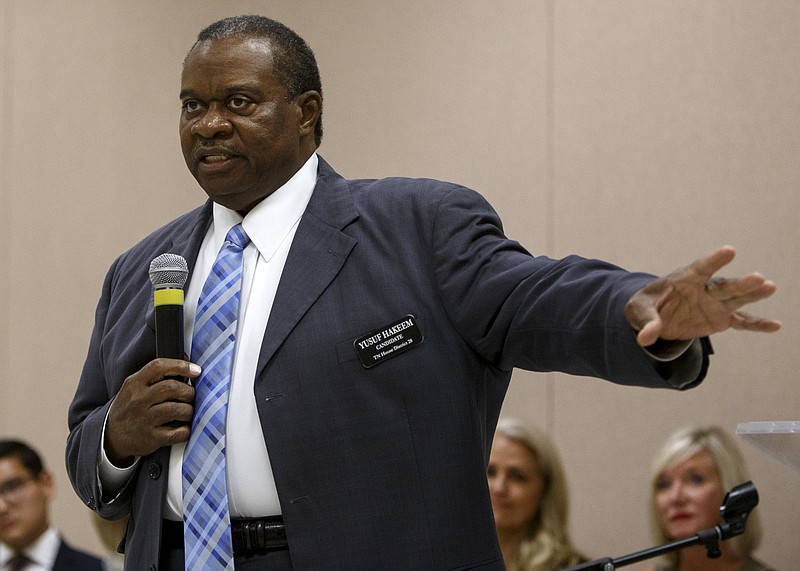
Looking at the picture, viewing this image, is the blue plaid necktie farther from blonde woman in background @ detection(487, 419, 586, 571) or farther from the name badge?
blonde woman in background @ detection(487, 419, 586, 571)

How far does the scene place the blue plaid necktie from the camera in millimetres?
1832

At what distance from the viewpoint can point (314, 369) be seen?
1.87m

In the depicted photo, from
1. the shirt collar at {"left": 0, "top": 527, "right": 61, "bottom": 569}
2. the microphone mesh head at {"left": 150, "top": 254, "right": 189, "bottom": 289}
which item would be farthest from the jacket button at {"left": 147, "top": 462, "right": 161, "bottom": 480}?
the shirt collar at {"left": 0, "top": 527, "right": 61, "bottom": 569}

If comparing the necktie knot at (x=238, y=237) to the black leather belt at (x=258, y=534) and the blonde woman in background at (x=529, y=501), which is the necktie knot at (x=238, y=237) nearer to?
the black leather belt at (x=258, y=534)

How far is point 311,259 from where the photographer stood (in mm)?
1976

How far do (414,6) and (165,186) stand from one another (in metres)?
1.46

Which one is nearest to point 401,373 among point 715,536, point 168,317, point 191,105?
point 168,317

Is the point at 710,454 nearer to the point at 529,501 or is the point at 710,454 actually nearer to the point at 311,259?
the point at 529,501

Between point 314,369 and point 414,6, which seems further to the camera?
A: point 414,6

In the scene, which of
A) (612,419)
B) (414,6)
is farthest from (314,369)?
(414,6)

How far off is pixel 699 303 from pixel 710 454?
106 inches

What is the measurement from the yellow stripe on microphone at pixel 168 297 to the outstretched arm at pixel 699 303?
2.68 feet

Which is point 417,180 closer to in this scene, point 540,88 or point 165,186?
point 540,88

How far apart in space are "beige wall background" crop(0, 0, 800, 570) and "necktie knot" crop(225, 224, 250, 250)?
2.86 metres
